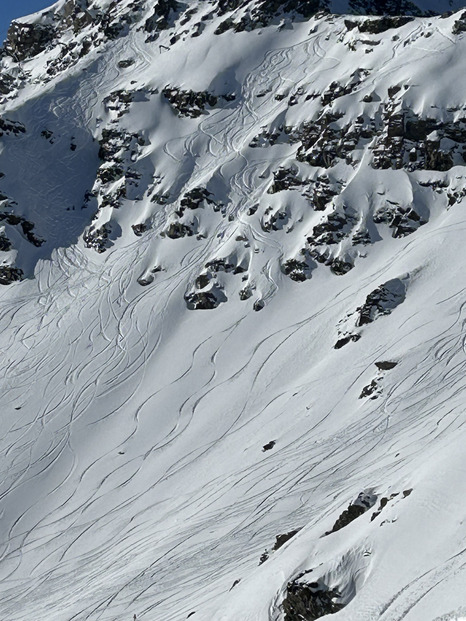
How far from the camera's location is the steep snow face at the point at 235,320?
70.5ft

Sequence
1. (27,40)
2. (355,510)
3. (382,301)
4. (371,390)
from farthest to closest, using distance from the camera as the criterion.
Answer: (27,40), (382,301), (371,390), (355,510)

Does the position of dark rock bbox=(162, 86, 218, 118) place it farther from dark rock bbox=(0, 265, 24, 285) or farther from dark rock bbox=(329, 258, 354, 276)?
dark rock bbox=(329, 258, 354, 276)

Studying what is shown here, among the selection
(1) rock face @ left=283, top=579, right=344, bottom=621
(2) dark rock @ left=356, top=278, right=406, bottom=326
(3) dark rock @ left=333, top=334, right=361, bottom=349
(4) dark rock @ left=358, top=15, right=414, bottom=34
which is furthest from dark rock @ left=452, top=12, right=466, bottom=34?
(1) rock face @ left=283, top=579, right=344, bottom=621

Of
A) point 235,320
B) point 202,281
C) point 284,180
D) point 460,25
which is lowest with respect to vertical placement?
point 235,320

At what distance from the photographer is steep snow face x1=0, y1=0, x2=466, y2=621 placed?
21484 mm

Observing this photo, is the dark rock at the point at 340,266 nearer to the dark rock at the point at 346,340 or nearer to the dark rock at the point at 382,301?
the dark rock at the point at 382,301

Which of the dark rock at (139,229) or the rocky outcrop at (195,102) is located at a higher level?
the rocky outcrop at (195,102)

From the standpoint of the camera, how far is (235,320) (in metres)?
40.9

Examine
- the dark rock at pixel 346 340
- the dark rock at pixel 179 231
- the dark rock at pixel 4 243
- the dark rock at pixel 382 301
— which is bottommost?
the dark rock at pixel 346 340

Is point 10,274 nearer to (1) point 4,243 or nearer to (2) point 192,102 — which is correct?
(1) point 4,243

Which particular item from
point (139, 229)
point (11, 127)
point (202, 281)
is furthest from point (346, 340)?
point (11, 127)

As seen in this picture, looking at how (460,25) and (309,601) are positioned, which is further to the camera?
(460,25)

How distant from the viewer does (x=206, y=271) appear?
143 ft

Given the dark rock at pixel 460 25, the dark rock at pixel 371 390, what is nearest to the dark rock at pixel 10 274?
the dark rock at pixel 371 390
